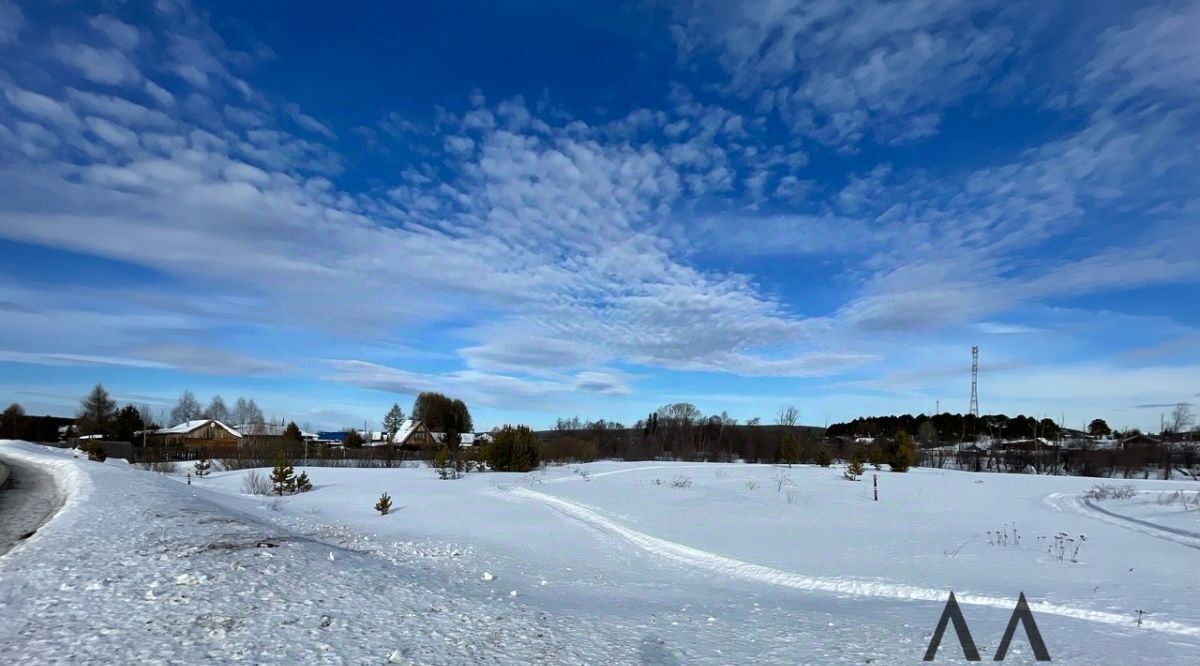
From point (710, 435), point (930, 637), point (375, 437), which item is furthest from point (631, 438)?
point (930, 637)

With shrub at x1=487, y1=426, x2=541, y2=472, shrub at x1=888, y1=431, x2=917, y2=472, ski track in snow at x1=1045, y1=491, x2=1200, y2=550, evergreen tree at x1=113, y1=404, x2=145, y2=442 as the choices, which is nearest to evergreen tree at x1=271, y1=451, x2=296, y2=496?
shrub at x1=487, y1=426, x2=541, y2=472

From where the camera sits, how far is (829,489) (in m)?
25.1

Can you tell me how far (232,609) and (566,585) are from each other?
4.51 metres

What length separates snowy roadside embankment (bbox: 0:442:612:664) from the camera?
5094 millimetres

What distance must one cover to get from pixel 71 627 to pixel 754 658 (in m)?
5.75

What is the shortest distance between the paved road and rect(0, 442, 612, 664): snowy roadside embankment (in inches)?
32.4

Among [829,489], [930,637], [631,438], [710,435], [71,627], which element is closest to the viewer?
[71,627]

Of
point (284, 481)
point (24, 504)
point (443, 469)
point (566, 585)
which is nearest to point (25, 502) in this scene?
point (24, 504)

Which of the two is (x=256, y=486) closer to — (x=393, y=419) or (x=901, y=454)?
(x=901, y=454)

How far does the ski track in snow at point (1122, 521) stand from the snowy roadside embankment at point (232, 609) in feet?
49.8

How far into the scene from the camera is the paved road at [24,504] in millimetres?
9172

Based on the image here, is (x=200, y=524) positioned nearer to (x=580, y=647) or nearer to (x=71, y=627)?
(x=71, y=627)

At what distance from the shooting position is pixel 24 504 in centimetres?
1252

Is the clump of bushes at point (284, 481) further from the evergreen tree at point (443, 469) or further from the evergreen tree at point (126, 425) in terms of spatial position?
the evergreen tree at point (126, 425)
